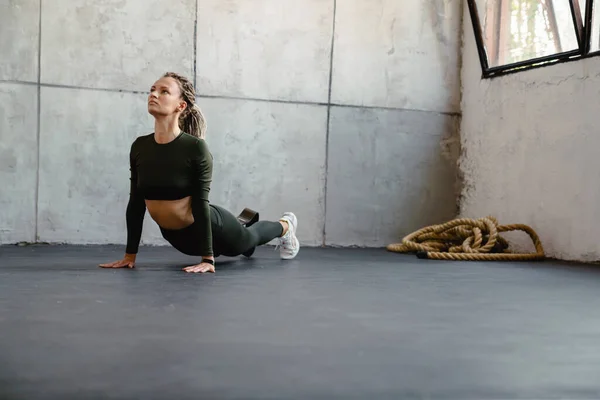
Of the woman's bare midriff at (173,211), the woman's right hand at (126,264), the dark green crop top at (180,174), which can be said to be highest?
the dark green crop top at (180,174)

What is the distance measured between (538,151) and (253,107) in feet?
7.03

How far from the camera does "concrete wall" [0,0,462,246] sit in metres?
4.82

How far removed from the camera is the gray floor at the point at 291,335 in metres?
1.37

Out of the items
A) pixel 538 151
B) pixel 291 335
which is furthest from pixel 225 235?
pixel 538 151

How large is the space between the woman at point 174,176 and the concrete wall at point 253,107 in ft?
5.34

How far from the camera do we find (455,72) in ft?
18.9

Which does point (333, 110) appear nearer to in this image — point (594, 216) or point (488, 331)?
point (594, 216)

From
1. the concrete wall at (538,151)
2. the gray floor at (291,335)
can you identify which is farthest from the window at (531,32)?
the gray floor at (291,335)

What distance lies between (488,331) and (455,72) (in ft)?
13.4

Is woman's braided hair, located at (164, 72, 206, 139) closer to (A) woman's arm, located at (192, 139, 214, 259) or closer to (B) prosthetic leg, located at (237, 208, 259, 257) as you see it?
(A) woman's arm, located at (192, 139, 214, 259)

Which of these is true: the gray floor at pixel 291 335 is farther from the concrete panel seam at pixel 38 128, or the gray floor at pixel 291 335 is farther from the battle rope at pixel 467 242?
the concrete panel seam at pixel 38 128

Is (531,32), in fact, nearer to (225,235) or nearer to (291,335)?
(225,235)

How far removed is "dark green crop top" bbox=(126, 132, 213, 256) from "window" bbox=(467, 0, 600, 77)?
275 cm

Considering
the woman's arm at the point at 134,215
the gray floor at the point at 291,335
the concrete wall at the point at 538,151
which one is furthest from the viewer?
the concrete wall at the point at 538,151
